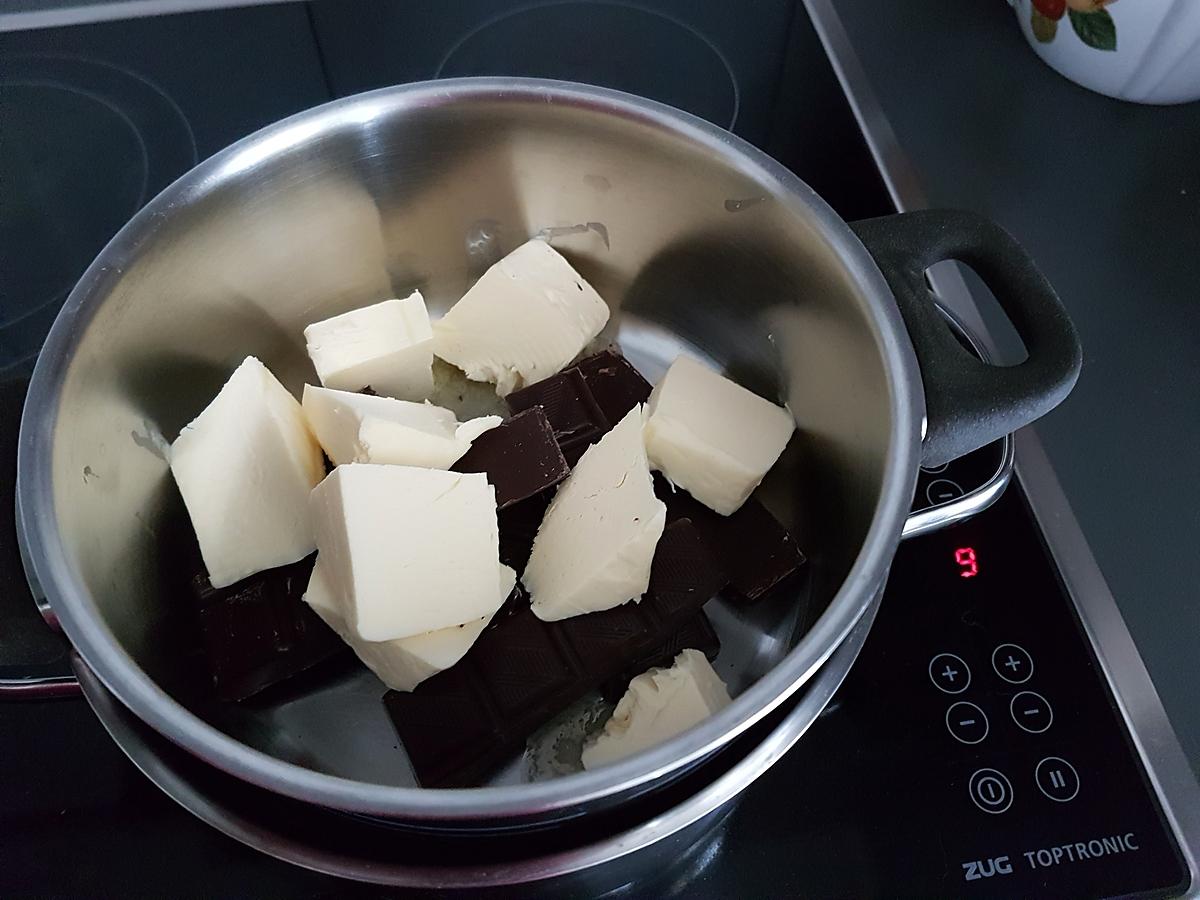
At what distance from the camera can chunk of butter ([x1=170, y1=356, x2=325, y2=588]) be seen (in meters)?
0.98

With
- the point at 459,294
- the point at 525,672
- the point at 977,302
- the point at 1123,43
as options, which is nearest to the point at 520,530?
the point at 525,672

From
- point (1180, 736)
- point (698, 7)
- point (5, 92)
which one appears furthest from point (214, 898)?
point (698, 7)

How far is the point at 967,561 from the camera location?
3.26 feet

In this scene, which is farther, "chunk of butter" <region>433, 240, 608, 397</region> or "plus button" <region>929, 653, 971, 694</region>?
"chunk of butter" <region>433, 240, 608, 397</region>

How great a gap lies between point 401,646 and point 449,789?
220mm

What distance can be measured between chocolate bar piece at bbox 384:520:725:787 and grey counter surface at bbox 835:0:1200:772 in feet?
1.51

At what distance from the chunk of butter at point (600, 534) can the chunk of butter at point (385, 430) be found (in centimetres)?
13

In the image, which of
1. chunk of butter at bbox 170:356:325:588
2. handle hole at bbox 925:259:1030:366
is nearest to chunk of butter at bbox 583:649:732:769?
chunk of butter at bbox 170:356:325:588

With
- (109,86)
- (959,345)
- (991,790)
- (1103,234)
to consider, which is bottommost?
(991,790)

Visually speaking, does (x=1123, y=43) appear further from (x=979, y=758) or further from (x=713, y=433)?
(x=979, y=758)

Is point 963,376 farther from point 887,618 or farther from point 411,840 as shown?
point 411,840

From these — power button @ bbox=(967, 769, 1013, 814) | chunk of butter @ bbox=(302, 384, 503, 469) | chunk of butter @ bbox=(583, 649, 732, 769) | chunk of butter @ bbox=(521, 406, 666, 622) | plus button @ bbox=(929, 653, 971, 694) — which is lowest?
power button @ bbox=(967, 769, 1013, 814)

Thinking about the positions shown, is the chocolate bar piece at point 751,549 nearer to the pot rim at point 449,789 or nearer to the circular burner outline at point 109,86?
the pot rim at point 449,789

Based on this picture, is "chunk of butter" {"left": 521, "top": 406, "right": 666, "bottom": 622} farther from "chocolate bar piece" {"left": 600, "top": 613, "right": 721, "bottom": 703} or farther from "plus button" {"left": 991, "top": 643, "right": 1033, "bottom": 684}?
"plus button" {"left": 991, "top": 643, "right": 1033, "bottom": 684}
